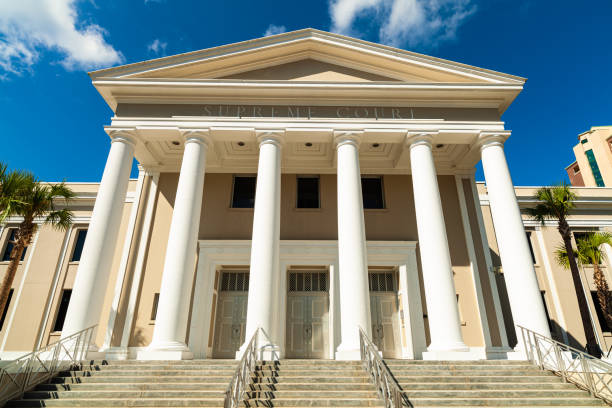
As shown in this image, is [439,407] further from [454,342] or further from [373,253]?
[373,253]

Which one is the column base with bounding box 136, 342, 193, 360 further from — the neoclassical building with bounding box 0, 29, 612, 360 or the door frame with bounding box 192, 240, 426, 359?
the door frame with bounding box 192, 240, 426, 359

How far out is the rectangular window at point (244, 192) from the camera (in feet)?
52.0

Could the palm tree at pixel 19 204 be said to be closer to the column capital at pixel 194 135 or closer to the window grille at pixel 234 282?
the column capital at pixel 194 135

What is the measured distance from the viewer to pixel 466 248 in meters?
15.1

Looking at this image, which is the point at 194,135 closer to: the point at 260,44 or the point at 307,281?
the point at 260,44

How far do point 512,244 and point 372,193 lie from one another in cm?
613

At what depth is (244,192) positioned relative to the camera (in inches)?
632

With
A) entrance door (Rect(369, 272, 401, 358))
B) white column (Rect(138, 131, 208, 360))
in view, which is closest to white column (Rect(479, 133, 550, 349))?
entrance door (Rect(369, 272, 401, 358))

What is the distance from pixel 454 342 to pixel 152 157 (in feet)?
42.7

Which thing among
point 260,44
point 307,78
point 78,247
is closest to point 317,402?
point 307,78

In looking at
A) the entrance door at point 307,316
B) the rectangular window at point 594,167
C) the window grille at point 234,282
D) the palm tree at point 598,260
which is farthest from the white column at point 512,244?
the rectangular window at point 594,167

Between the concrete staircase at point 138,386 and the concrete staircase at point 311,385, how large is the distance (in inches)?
29.0

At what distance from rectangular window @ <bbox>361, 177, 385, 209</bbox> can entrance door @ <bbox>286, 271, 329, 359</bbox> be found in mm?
3616

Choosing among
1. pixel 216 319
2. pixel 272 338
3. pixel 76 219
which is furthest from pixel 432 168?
pixel 76 219
